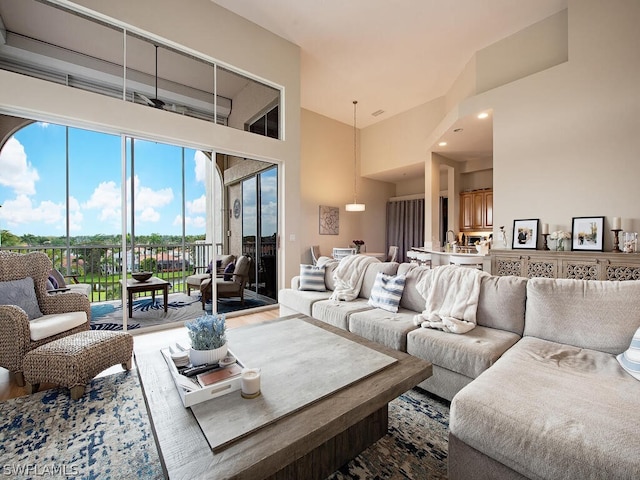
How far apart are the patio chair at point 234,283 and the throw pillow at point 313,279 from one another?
121 cm

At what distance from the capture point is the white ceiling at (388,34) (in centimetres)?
398

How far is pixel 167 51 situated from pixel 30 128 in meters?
2.01

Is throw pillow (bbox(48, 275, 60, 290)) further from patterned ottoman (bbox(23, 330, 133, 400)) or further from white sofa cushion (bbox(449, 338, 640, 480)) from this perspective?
white sofa cushion (bbox(449, 338, 640, 480))

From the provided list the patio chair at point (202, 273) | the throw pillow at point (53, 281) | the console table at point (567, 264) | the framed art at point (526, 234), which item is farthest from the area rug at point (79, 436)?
the framed art at point (526, 234)

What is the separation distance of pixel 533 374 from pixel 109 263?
5.43m

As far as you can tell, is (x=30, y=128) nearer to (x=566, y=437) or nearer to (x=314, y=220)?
(x=314, y=220)

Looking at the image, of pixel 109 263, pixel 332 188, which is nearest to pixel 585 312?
pixel 109 263

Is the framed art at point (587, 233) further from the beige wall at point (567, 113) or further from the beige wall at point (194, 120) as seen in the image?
the beige wall at point (194, 120)

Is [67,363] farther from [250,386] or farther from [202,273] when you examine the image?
[202,273]

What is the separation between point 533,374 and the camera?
151cm

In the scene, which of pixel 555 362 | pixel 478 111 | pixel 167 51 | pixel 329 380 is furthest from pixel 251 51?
pixel 555 362

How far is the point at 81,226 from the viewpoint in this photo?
4.43 m

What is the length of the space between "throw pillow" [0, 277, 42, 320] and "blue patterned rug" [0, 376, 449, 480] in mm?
774

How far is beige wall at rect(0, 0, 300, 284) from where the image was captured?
2.97 metres
